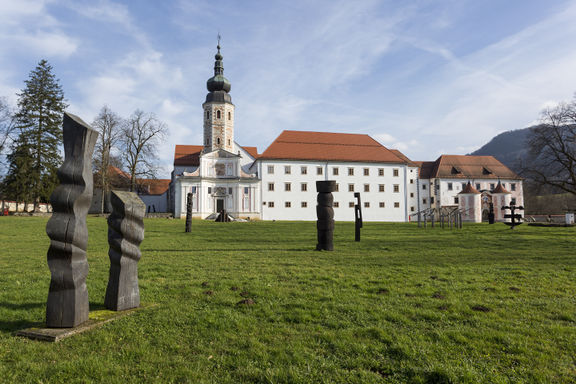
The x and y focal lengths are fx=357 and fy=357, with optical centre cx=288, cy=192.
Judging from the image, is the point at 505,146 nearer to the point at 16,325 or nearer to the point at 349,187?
the point at 349,187

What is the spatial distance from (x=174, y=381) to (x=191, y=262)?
678 centimetres

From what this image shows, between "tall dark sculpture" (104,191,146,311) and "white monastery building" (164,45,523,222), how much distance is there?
147ft

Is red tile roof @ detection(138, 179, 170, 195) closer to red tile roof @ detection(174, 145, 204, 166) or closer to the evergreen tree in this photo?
red tile roof @ detection(174, 145, 204, 166)

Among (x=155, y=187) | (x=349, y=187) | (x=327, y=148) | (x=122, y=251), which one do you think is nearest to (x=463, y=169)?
(x=349, y=187)

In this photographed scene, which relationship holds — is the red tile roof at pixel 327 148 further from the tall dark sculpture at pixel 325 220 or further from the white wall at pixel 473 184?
the tall dark sculpture at pixel 325 220

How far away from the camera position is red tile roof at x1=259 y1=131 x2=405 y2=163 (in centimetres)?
5488

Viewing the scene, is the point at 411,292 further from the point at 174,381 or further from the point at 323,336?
the point at 174,381

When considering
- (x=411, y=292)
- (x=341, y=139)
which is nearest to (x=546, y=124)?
(x=341, y=139)

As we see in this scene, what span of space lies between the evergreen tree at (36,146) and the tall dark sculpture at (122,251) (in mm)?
38650

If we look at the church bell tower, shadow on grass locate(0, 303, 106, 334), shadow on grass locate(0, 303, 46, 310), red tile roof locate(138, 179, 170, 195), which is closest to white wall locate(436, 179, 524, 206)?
the church bell tower

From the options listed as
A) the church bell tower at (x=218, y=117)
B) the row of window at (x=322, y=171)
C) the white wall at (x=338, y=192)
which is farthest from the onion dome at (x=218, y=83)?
the row of window at (x=322, y=171)

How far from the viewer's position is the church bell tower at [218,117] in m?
56.0

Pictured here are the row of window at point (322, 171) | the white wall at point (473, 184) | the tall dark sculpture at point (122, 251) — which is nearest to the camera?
the tall dark sculpture at point (122, 251)

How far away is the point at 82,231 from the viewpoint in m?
4.41
